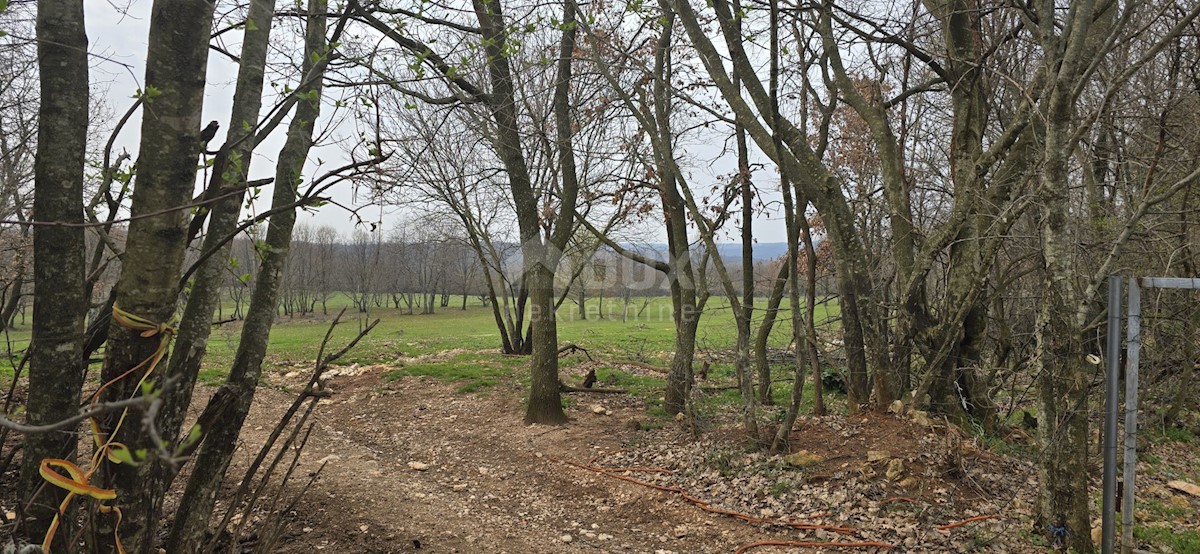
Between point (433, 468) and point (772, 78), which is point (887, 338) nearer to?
point (772, 78)

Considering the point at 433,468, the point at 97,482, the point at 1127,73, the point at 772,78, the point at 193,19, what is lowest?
the point at 433,468

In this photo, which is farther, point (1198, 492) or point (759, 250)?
point (759, 250)

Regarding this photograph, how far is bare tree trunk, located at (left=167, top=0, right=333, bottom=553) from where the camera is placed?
8.70ft

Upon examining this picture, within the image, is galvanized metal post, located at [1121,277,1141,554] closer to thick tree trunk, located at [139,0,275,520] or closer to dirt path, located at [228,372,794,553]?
dirt path, located at [228,372,794,553]

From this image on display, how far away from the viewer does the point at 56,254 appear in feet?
8.09

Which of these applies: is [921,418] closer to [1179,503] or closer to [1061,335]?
[1179,503]

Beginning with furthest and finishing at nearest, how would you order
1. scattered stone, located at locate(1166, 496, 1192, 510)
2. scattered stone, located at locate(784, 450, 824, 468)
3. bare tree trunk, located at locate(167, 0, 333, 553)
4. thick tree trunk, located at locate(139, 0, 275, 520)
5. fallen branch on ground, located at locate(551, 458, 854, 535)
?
scattered stone, located at locate(784, 450, 824, 468)
scattered stone, located at locate(1166, 496, 1192, 510)
fallen branch on ground, located at locate(551, 458, 854, 535)
bare tree trunk, located at locate(167, 0, 333, 553)
thick tree trunk, located at locate(139, 0, 275, 520)

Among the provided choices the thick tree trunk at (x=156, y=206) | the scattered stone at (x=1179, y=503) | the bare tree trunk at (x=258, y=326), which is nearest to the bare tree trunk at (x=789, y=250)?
the scattered stone at (x=1179, y=503)

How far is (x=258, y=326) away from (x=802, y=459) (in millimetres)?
4659

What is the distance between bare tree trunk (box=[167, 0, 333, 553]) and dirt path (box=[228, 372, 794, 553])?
159 cm

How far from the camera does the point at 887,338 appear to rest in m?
6.73

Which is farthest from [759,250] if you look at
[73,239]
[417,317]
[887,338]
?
[417,317]

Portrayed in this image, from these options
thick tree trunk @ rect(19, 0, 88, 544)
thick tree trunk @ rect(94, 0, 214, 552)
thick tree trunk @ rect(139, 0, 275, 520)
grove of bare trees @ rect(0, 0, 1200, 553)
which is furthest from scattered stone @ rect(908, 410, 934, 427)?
thick tree trunk @ rect(19, 0, 88, 544)

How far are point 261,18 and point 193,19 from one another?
25.3 inches
